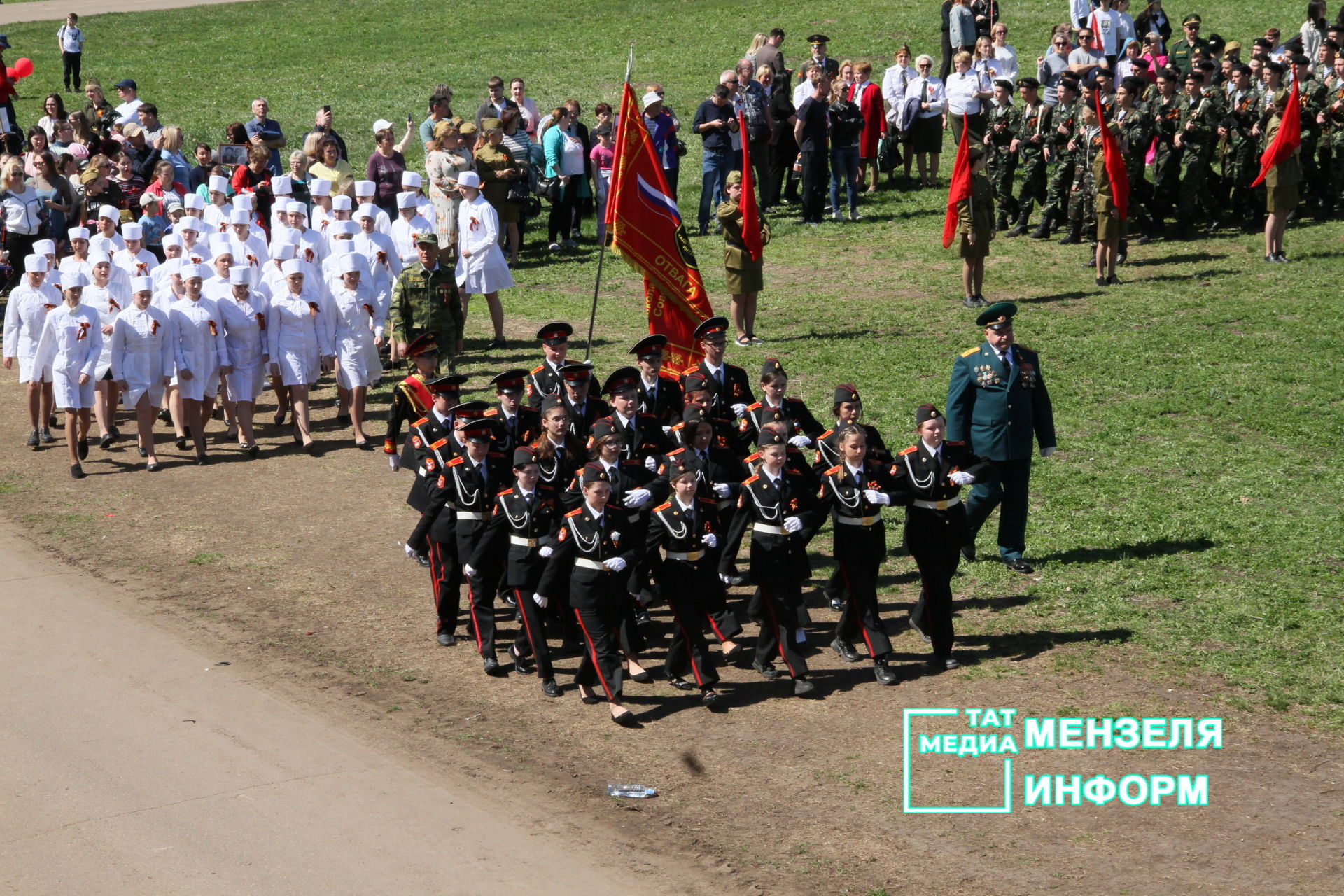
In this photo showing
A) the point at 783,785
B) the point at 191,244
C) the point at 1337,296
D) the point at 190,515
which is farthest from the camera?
the point at 1337,296

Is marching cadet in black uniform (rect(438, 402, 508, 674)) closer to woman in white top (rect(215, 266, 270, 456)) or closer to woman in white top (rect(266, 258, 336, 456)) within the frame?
woman in white top (rect(266, 258, 336, 456))

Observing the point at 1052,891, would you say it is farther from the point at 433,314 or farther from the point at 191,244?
the point at 191,244

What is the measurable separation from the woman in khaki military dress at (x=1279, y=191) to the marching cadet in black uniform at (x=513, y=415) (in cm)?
1206

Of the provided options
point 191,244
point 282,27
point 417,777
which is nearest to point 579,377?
point 417,777

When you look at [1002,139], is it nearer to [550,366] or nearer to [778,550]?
[550,366]

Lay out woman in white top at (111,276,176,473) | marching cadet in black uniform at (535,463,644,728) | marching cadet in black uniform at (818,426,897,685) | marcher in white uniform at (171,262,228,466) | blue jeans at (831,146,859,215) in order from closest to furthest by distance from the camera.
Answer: marching cadet in black uniform at (535,463,644,728) → marching cadet in black uniform at (818,426,897,685) → woman in white top at (111,276,176,473) → marcher in white uniform at (171,262,228,466) → blue jeans at (831,146,859,215)

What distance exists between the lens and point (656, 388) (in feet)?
40.2

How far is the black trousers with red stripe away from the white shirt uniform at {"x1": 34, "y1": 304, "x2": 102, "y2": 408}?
5.88 meters

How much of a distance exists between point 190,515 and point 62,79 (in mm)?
22762

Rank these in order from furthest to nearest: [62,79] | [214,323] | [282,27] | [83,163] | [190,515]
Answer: [282,27] < [62,79] < [83,163] < [214,323] < [190,515]

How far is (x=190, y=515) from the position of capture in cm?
1423

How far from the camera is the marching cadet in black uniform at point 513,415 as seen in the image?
38.1 ft

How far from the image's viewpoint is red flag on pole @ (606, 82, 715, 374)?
42.8 ft

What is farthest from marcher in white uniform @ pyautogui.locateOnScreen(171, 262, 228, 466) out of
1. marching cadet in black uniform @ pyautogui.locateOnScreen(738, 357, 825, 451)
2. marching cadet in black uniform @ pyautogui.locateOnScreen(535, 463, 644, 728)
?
marching cadet in black uniform @ pyautogui.locateOnScreen(535, 463, 644, 728)
